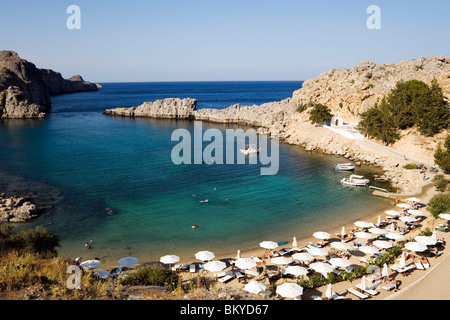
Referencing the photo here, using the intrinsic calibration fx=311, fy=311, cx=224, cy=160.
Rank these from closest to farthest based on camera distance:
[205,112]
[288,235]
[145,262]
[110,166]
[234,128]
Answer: [145,262]
[288,235]
[110,166]
[234,128]
[205,112]

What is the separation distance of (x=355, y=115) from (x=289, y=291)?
58.7 metres

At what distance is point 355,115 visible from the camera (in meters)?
67.4

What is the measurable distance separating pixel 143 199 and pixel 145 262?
502 inches

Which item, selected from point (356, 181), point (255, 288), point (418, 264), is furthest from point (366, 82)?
point (255, 288)

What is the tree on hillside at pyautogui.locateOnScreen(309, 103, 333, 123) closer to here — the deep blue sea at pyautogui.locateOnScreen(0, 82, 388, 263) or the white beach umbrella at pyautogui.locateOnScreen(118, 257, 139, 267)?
the deep blue sea at pyautogui.locateOnScreen(0, 82, 388, 263)

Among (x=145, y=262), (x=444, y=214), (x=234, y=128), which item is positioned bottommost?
(x=145, y=262)

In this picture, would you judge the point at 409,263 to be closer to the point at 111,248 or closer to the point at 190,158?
the point at 111,248

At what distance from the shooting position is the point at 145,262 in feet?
77.6

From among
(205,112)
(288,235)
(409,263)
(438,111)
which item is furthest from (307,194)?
(205,112)

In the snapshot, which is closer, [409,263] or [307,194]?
[409,263]

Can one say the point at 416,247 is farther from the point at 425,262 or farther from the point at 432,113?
the point at 432,113

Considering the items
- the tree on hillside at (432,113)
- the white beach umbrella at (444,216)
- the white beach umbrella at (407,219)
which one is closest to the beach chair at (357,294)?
the white beach umbrella at (444,216)

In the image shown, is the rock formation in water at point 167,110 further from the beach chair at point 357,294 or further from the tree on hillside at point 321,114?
the beach chair at point 357,294

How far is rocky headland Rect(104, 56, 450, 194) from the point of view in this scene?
4691 cm
